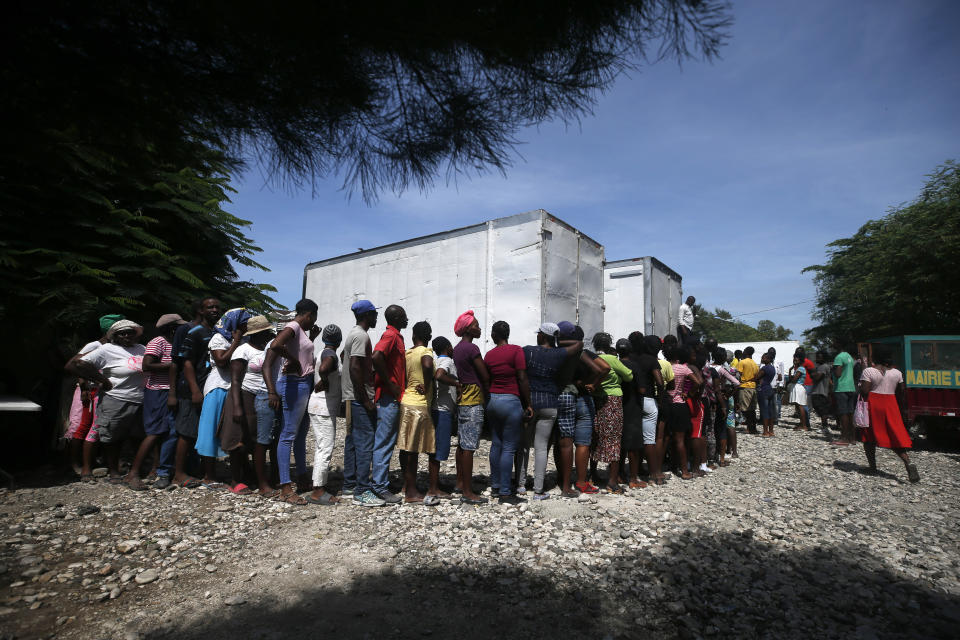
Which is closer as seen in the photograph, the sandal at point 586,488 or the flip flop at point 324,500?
the flip flop at point 324,500

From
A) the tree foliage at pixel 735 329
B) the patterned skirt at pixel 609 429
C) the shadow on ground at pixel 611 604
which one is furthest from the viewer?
the tree foliage at pixel 735 329

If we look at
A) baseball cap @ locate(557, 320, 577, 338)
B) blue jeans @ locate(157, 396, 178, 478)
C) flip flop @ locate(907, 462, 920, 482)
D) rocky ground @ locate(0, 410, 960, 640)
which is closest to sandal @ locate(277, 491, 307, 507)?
rocky ground @ locate(0, 410, 960, 640)

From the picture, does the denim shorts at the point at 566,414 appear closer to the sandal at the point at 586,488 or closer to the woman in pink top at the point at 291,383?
the sandal at the point at 586,488

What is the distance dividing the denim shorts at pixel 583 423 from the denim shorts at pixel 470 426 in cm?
108

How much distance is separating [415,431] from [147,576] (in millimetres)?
2169

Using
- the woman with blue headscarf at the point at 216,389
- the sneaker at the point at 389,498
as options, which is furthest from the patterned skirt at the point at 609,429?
the woman with blue headscarf at the point at 216,389

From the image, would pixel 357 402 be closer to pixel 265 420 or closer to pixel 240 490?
pixel 265 420

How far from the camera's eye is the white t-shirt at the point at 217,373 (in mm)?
4828

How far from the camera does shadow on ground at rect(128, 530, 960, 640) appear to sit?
8.08 ft

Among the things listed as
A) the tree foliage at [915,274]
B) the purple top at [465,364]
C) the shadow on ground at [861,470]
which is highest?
the tree foliage at [915,274]

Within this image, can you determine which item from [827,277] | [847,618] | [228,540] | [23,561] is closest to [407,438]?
[228,540]

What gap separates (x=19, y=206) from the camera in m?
5.98

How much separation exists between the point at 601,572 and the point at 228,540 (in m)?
2.67

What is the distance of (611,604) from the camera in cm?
278
